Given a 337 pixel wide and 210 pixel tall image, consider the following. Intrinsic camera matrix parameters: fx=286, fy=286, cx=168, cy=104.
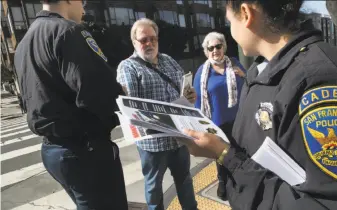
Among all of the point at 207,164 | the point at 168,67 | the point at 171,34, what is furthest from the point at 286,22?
the point at 171,34

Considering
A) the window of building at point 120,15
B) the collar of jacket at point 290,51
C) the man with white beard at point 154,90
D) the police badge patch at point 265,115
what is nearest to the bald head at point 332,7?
the man with white beard at point 154,90

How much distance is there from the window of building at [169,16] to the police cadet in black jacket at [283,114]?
1970 centimetres

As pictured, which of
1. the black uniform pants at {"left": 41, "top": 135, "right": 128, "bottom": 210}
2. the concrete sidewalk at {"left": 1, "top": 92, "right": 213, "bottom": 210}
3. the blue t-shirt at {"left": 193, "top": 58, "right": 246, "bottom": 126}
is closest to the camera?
the black uniform pants at {"left": 41, "top": 135, "right": 128, "bottom": 210}

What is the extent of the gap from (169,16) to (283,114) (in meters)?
20.1

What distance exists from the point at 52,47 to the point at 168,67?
3.95 ft

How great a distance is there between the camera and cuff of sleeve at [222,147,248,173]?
1.11m

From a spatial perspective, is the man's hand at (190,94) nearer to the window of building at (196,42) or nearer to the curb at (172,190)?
the curb at (172,190)

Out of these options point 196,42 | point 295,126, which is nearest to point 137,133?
point 295,126

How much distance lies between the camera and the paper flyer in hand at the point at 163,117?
111 cm

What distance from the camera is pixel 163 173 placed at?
257cm

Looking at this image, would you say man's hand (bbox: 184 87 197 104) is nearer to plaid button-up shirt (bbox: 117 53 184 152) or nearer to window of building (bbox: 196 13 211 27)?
plaid button-up shirt (bbox: 117 53 184 152)

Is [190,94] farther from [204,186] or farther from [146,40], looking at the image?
[204,186]

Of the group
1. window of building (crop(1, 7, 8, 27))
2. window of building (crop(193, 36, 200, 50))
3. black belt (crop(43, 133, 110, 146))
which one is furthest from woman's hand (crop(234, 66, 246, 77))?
window of building (crop(1, 7, 8, 27))

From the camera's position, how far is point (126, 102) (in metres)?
1.29
